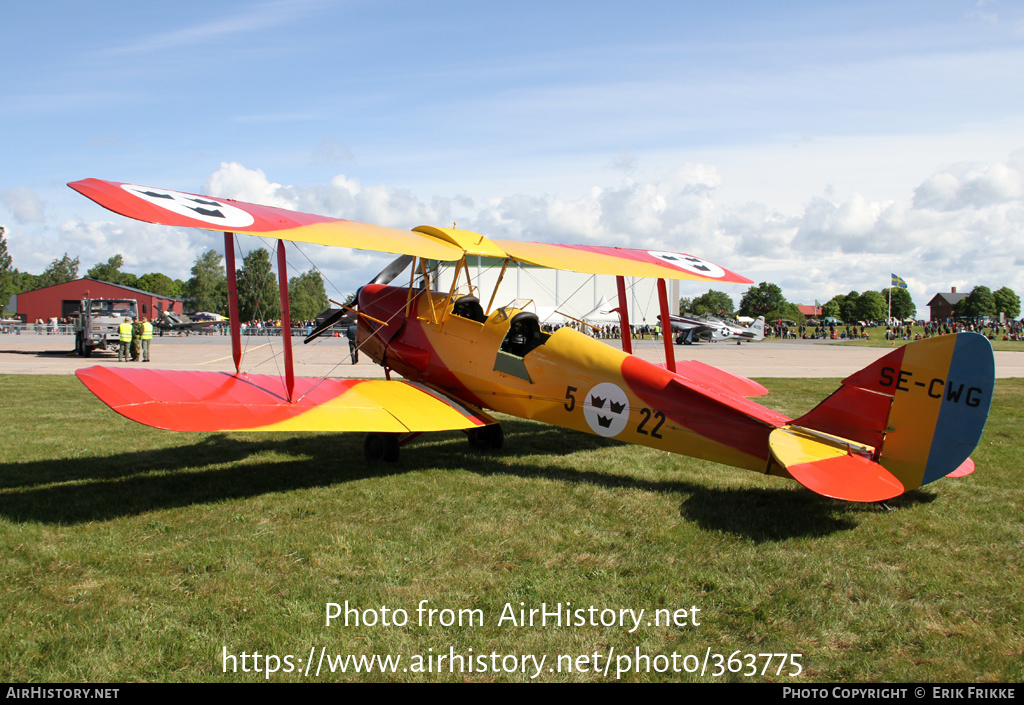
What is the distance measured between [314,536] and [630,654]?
99.2 inches

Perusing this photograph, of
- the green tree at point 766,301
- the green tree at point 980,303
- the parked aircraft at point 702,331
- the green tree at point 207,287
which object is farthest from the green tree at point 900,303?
the green tree at point 207,287

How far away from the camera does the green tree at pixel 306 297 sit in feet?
233

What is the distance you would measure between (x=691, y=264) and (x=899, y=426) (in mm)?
4986

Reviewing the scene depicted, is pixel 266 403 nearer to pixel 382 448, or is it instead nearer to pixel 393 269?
pixel 382 448

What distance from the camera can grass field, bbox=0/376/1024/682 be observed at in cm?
317

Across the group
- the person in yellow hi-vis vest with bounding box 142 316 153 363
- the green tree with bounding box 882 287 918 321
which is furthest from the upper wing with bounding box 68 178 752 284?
the green tree with bounding box 882 287 918 321

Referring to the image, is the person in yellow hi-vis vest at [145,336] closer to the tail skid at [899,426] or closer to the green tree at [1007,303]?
the tail skid at [899,426]

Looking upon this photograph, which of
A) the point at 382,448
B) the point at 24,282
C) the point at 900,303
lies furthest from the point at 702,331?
the point at 24,282

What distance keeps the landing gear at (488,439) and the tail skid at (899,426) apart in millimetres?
3540

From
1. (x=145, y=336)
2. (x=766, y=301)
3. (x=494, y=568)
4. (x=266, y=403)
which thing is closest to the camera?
(x=494, y=568)

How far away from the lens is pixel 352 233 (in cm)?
649

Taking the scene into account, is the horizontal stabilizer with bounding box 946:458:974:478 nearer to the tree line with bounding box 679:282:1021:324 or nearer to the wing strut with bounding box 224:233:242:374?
the wing strut with bounding box 224:233:242:374

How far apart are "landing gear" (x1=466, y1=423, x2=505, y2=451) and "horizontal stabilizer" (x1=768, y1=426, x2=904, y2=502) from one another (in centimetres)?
357
